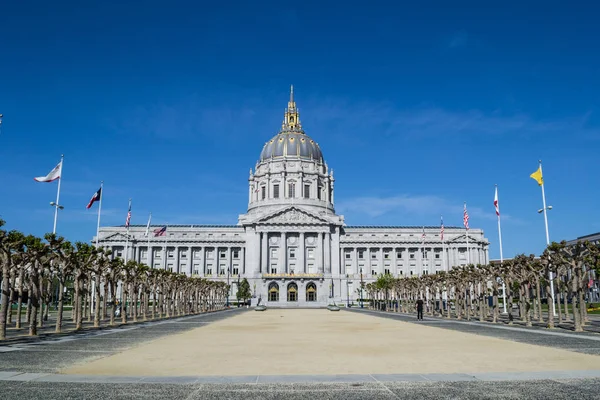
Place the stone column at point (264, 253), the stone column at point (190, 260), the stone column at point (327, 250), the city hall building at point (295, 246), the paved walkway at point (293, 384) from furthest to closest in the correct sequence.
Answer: the stone column at point (190, 260) < the stone column at point (327, 250) < the stone column at point (264, 253) < the city hall building at point (295, 246) < the paved walkway at point (293, 384)

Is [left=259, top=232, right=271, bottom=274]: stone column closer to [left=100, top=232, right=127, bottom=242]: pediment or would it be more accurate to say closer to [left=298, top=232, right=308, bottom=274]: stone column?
[left=298, top=232, right=308, bottom=274]: stone column

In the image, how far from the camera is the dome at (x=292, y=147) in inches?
6010

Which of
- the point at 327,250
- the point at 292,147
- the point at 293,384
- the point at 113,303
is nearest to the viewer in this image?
the point at 293,384

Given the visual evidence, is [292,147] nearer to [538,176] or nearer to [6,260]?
[538,176]

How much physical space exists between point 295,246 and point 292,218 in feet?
23.8

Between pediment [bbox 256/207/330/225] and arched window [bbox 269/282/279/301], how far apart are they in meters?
16.1

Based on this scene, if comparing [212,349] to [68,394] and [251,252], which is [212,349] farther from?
[251,252]

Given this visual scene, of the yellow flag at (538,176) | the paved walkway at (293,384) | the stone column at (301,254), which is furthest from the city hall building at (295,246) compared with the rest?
the paved walkway at (293,384)

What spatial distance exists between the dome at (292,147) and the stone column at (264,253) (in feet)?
107

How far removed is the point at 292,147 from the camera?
153125 millimetres

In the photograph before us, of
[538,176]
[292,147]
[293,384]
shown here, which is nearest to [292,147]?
[292,147]

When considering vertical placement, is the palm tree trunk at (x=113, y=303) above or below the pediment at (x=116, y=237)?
below

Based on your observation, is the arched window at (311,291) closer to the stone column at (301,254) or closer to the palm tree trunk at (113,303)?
the stone column at (301,254)

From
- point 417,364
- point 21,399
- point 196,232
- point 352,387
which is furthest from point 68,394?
point 196,232
